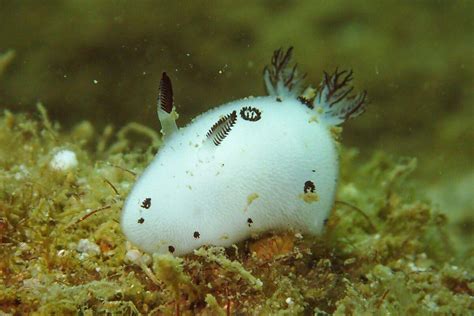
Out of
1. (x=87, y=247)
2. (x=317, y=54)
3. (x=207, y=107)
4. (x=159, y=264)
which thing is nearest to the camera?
(x=159, y=264)

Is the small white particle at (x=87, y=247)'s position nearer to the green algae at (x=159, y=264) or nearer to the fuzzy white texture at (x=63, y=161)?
the green algae at (x=159, y=264)

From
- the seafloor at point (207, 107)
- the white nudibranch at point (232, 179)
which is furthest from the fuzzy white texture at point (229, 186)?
the seafloor at point (207, 107)

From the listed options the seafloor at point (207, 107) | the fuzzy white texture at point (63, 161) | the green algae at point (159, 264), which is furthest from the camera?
the fuzzy white texture at point (63, 161)

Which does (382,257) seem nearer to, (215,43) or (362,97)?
(362,97)

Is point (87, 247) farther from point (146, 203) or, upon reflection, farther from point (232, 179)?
point (232, 179)

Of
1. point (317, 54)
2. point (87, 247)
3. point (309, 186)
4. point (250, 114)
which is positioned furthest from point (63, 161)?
point (317, 54)

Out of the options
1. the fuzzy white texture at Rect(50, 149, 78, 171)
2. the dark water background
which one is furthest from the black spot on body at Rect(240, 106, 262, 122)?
the dark water background
